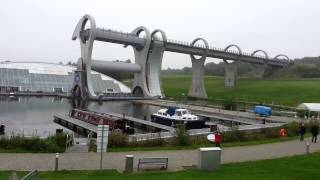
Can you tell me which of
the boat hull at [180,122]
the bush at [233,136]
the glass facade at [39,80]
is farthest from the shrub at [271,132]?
the glass facade at [39,80]

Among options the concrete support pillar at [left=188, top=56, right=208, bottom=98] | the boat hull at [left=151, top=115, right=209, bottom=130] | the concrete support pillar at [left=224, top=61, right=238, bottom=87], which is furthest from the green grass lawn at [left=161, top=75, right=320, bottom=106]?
the boat hull at [left=151, top=115, right=209, bottom=130]

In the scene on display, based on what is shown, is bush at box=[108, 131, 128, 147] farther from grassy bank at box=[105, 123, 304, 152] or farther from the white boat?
the white boat

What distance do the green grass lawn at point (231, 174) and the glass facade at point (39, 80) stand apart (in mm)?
83701

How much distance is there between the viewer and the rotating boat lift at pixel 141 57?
86562 millimetres

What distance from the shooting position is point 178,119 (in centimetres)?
4412

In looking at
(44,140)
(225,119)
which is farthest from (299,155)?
(225,119)

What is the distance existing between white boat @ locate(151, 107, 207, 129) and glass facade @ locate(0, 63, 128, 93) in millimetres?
55493

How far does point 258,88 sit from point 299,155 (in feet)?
269

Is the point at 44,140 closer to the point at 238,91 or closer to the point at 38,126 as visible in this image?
the point at 38,126

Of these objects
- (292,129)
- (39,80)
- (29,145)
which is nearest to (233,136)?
(292,129)

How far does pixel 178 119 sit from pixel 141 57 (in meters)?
54.3

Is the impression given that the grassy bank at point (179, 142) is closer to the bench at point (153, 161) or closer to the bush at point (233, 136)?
the bush at point (233, 136)

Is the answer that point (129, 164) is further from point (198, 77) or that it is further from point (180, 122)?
point (198, 77)

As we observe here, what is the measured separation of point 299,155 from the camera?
22.4m
